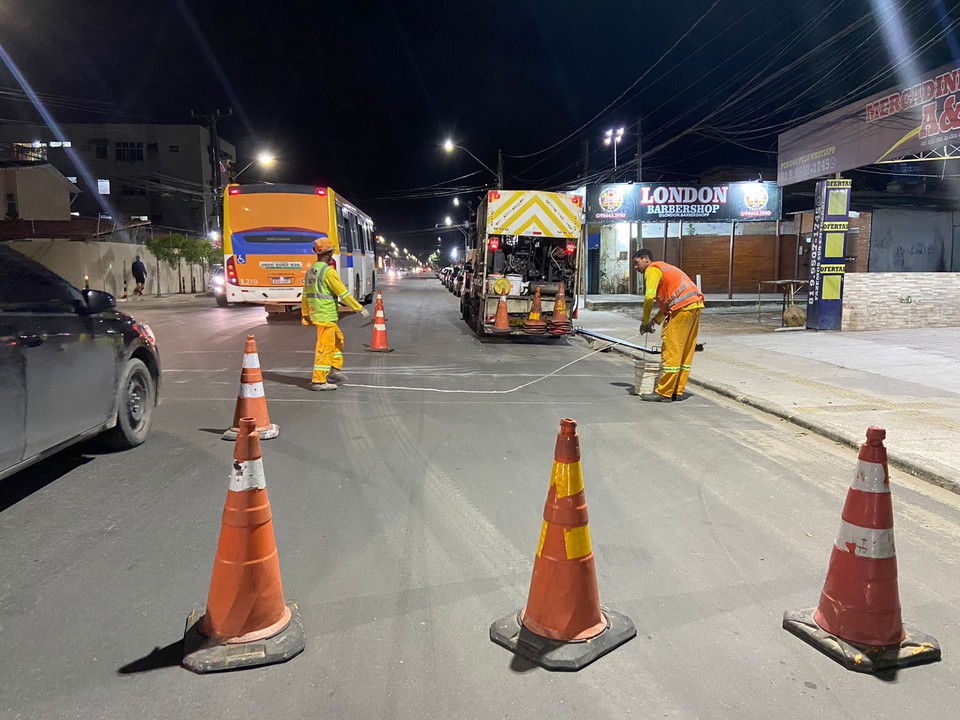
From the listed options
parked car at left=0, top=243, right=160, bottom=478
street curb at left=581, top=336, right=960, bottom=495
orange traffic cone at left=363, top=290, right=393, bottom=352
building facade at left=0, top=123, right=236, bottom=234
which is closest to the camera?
parked car at left=0, top=243, right=160, bottom=478

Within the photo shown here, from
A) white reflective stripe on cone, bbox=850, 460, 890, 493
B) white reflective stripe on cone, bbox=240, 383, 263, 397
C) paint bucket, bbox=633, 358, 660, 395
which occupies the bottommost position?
paint bucket, bbox=633, 358, 660, 395

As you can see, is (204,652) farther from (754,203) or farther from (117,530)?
(754,203)

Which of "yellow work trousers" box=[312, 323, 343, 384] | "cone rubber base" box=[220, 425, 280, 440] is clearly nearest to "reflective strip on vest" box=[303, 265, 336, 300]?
"yellow work trousers" box=[312, 323, 343, 384]

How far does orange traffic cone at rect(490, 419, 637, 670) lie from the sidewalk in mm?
3697

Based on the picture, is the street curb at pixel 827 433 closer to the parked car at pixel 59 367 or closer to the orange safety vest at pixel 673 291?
the orange safety vest at pixel 673 291

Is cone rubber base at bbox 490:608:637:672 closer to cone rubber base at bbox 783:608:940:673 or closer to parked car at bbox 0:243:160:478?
cone rubber base at bbox 783:608:940:673

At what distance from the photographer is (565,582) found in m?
2.97

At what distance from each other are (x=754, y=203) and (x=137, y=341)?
26304mm

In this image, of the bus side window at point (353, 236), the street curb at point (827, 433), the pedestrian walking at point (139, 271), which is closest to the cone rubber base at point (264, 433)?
the street curb at point (827, 433)

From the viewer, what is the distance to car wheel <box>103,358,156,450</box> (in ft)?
18.7

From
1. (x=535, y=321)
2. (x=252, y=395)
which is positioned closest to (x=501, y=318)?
(x=535, y=321)

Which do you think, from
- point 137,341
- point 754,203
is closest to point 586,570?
point 137,341

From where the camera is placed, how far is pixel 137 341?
5.95 m

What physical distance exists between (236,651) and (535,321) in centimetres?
1237
